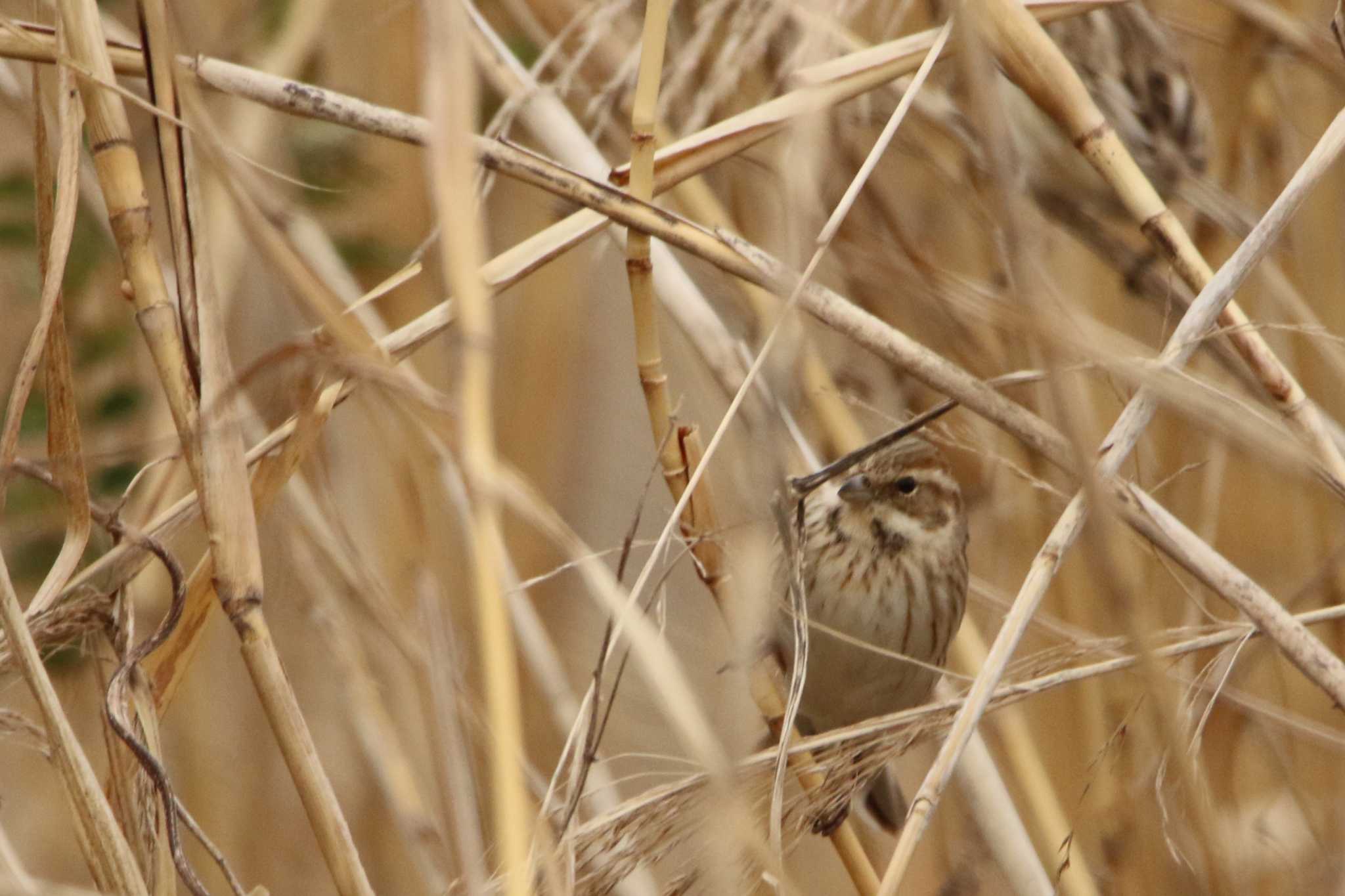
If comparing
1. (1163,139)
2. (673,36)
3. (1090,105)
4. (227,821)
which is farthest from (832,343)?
(227,821)

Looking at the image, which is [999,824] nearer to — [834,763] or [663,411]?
[834,763]

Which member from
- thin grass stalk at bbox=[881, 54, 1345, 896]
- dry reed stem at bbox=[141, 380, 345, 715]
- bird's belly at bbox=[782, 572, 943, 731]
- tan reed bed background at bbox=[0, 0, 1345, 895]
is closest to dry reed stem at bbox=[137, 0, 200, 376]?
tan reed bed background at bbox=[0, 0, 1345, 895]

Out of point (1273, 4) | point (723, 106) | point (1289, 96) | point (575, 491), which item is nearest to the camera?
point (723, 106)

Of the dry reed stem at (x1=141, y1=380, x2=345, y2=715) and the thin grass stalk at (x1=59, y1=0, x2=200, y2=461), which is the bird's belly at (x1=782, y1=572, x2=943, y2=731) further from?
the thin grass stalk at (x1=59, y1=0, x2=200, y2=461)

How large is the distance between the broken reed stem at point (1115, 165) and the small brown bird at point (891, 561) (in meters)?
0.65

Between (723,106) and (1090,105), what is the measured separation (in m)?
0.73

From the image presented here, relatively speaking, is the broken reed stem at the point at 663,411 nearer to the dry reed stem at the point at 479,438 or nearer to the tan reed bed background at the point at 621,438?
the tan reed bed background at the point at 621,438

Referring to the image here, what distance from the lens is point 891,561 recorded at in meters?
1.86

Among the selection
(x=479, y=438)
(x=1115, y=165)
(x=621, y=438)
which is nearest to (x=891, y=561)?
Result: (x=1115, y=165)

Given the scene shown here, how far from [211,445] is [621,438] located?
1.81 meters

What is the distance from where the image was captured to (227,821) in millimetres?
2404

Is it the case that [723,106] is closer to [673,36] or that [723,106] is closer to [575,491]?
[673,36]

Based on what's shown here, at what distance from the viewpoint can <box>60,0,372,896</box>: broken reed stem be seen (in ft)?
2.95

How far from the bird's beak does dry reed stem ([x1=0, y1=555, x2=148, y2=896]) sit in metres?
1.05
